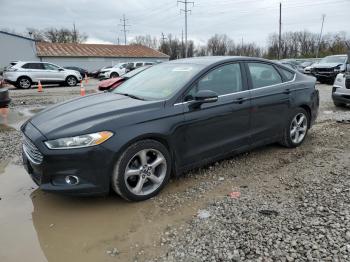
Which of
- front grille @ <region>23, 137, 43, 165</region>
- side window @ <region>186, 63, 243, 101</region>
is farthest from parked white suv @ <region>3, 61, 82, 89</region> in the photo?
side window @ <region>186, 63, 243, 101</region>

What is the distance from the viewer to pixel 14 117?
934 centimetres

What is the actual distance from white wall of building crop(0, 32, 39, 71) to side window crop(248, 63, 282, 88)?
36598 millimetres

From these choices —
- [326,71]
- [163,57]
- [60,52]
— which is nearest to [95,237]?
[326,71]

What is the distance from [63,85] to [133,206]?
65.3 ft

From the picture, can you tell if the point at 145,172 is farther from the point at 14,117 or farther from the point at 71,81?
the point at 71,81

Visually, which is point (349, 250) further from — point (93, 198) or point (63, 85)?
point (63, 85)

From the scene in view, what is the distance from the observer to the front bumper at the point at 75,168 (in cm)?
327

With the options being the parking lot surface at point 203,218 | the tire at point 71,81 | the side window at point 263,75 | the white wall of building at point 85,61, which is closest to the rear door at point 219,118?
the side window at point 263,75

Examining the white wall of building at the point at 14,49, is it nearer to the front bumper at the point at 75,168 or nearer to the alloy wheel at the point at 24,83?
the alloy wheel at the point at 24,83

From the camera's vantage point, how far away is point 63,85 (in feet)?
71.8

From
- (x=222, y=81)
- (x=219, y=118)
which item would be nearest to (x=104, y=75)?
(x=222, y=81)

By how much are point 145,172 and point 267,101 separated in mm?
2232

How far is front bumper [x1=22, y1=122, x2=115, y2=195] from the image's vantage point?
3266 millimetres

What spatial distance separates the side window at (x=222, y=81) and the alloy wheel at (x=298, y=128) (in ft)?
4.74
